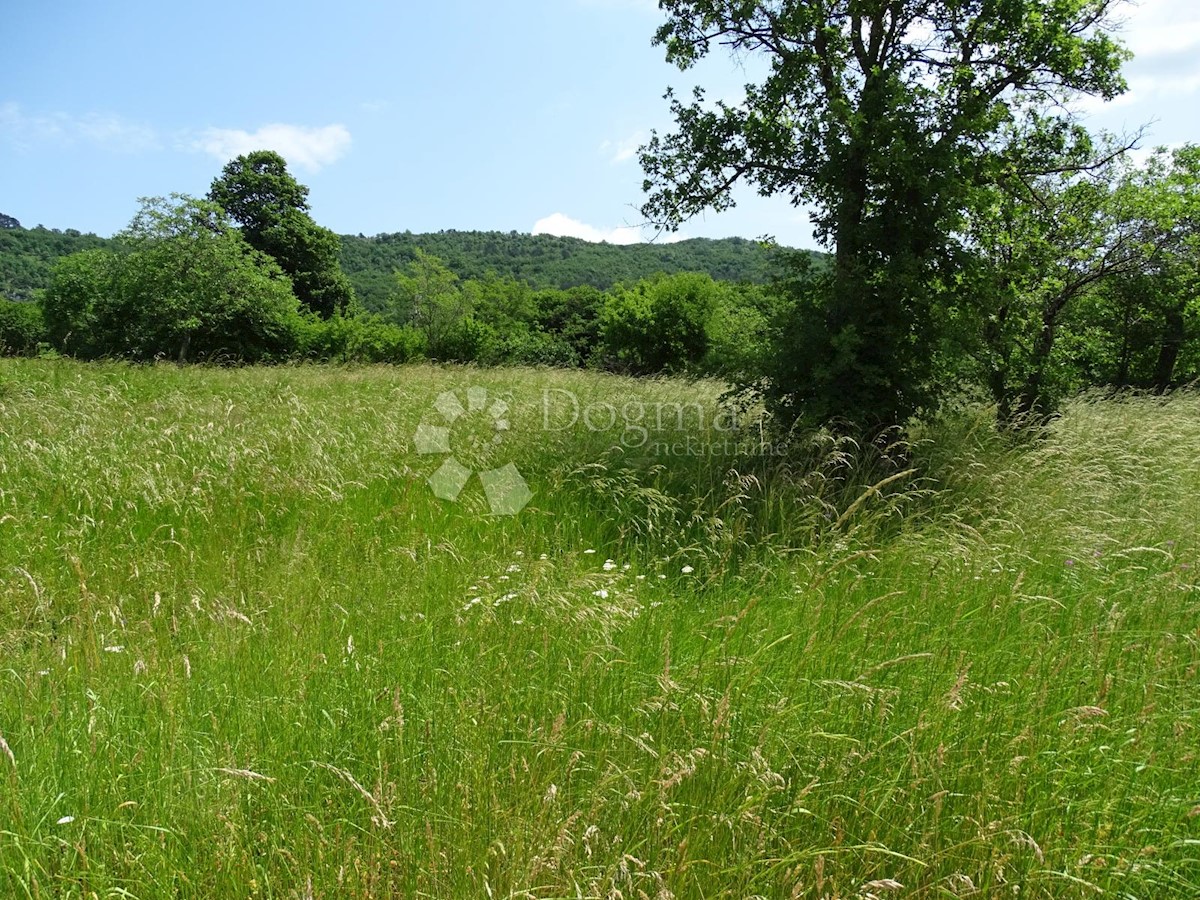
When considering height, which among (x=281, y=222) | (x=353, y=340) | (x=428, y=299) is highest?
(x=281, y=222)

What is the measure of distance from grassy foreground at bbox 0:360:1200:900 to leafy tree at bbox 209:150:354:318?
37801mm

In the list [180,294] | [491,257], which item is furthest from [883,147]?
[491,257]

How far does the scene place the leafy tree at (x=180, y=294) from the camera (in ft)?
65.3

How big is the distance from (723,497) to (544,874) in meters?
3.80

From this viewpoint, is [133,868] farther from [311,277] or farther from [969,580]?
[311,277]

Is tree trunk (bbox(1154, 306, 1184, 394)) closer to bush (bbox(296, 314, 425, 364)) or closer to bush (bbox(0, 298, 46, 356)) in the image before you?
bush (bbox(296, 314, 425, 364))

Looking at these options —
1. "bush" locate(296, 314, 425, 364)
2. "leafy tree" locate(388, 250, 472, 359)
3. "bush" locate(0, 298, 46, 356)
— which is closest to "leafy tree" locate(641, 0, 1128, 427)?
"bush" locate(296, 314, 425, 364)

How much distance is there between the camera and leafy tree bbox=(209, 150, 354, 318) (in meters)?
38.8

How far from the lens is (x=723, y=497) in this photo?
5.22 metres

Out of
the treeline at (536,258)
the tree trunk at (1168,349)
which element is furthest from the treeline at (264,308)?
the treeline at (536,258)

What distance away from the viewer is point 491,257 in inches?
4370

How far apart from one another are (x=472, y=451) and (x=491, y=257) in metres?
111

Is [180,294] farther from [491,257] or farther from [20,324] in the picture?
[491,257]

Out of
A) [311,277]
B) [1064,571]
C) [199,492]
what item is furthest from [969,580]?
[311,277]
